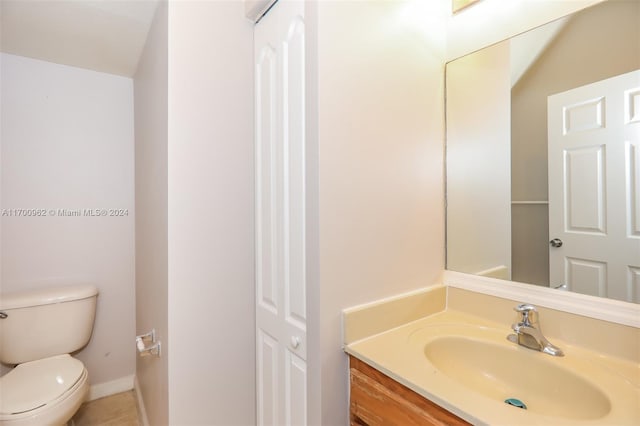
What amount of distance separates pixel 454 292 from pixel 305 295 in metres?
0.63

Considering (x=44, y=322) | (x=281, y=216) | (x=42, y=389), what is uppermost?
(x=281, y=216)

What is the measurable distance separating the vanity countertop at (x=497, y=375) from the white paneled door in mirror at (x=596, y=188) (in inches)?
9.0

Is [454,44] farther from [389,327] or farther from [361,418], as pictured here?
[361,418]

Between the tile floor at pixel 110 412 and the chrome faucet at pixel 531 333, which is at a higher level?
the chrome faucet at pixel 531 333

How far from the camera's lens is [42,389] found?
1506mm

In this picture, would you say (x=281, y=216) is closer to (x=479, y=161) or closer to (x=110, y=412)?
(x=479, y=161)

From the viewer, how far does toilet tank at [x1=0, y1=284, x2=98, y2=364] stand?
5.62 feet

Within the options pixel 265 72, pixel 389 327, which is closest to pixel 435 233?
pixel 389 327

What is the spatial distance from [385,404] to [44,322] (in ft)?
6.54

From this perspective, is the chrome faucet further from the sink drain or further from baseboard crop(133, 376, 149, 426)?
baseboard crop(133, 376, 149, 426)

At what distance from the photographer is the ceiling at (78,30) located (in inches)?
54.4

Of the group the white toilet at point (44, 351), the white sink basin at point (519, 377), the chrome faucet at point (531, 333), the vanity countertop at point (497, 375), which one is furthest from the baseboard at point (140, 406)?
the chrome faucet at point (531, 333)

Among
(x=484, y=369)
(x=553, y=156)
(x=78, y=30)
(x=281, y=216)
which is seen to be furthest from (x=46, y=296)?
(x=553, y=156)

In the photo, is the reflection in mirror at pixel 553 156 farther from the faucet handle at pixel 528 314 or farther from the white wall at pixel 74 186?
the white wall at pixel 74 186
